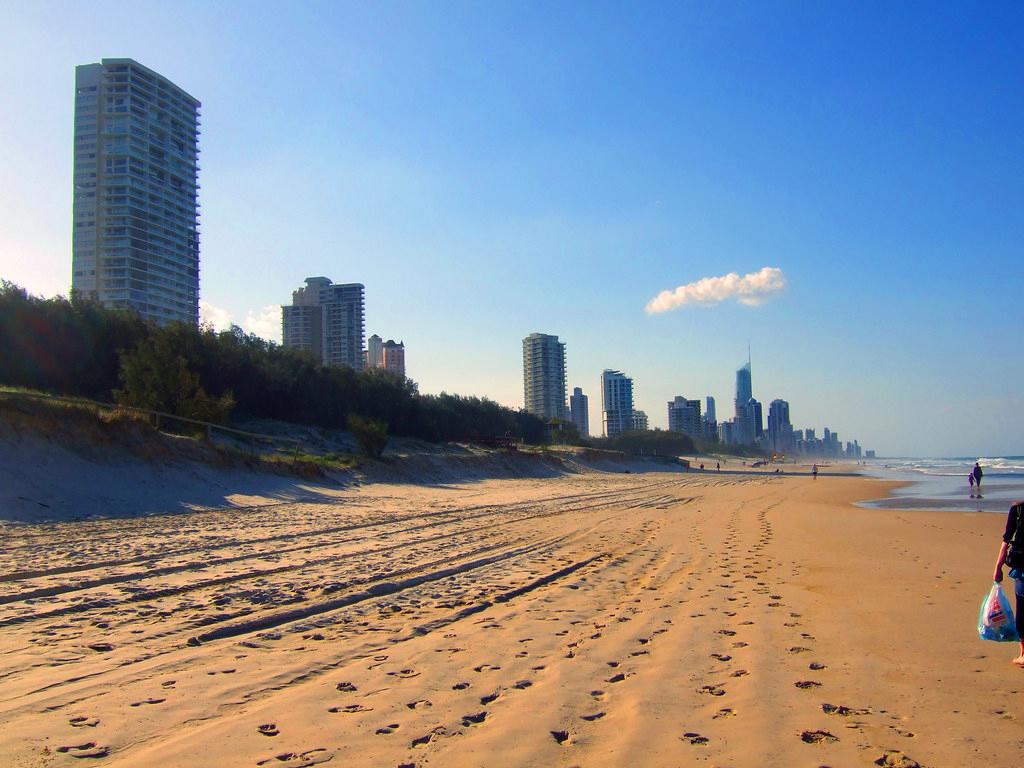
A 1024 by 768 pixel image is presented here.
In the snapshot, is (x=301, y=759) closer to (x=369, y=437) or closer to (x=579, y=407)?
(x=369, y=437)

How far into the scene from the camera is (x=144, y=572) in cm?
805

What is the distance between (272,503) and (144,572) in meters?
10.5

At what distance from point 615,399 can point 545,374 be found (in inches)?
1612

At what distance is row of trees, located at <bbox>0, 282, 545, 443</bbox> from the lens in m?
25.4

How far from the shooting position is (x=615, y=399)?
185 m

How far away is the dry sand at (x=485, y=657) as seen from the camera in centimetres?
351

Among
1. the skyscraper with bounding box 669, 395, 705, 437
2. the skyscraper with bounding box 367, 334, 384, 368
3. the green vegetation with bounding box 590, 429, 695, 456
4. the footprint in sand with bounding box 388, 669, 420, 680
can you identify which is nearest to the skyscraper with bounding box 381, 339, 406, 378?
the skyscraper with bounding box 367, 334, 384, 368

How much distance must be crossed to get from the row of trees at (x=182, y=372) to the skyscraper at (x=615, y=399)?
5072 inches

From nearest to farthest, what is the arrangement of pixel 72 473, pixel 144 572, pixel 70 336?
1. pixel 144 572
2. pixel 72 473
3. pixel 70 336

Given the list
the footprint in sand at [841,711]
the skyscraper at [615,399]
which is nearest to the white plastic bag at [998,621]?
the footprint in sand at [841,711]

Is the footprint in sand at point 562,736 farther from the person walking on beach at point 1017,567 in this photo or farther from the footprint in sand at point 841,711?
the person walking on beach at point 1017,567

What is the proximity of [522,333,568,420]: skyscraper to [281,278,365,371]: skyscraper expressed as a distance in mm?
53427

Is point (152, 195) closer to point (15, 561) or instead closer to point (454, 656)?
point (15, 561)

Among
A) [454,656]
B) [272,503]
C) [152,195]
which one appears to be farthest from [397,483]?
[152,195]
